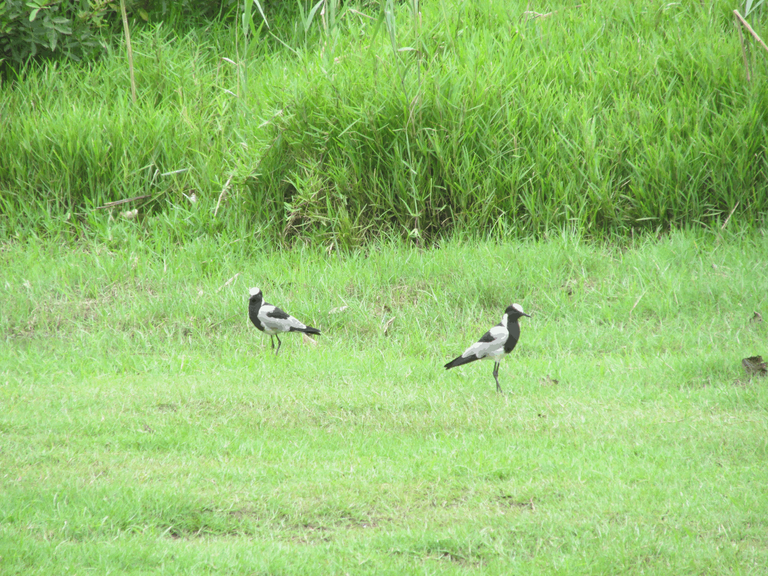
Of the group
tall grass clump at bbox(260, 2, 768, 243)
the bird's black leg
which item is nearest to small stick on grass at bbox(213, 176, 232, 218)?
tall grass clump at bbox(260, 2, 768, 243)

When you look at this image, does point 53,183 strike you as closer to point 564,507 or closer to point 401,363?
point 401,363

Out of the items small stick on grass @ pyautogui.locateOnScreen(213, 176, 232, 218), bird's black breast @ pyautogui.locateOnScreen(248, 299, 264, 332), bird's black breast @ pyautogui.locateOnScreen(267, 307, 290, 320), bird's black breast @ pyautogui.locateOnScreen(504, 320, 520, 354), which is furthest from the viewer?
small stick on grass @ pyautogui.locateOnScreen(213, 176, 232, 218)

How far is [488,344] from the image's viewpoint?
5.46m

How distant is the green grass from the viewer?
348 centimetres

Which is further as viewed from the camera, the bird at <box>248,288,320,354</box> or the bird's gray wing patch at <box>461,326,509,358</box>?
the bird at <box>248,288,320,354</box>

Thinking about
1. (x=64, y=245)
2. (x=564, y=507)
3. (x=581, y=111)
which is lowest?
(x=64, y=245)

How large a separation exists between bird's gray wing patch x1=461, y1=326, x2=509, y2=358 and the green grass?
296 millimetres

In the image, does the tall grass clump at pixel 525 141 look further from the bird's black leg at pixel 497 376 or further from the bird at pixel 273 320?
the bird's black leg at pixel 497 376

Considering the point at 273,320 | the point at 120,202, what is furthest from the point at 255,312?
the point at 120,202

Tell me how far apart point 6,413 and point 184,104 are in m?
5.76

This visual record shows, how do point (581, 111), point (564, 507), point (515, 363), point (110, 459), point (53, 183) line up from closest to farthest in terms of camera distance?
1. point (564, 507)
2. point (110, 459)
3. point (515, 363)
4. point (581, 111)
5. point (53, 183)

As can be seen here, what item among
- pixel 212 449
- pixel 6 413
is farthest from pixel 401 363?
pixel 6 413

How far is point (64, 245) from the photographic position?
871cm

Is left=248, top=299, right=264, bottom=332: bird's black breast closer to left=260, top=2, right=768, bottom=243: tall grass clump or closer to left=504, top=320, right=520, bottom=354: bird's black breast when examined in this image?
left=260, top=2, right=768, bottom=243: tall grass clump
